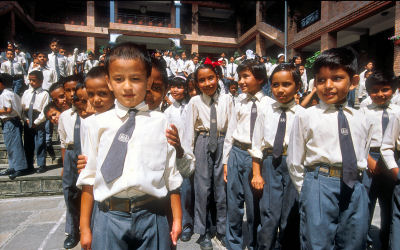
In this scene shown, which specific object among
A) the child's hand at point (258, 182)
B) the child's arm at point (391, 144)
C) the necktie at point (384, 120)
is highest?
the necktie at point (384, 120)

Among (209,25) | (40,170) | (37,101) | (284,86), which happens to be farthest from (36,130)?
(209,25)

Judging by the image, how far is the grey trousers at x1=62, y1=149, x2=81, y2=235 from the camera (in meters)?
2.85

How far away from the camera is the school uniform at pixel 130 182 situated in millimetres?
1343

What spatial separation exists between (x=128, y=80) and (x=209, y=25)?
23464 mm

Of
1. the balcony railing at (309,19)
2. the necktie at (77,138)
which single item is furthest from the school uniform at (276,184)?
the balcony railing at (309,19)

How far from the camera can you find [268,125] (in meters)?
2.47

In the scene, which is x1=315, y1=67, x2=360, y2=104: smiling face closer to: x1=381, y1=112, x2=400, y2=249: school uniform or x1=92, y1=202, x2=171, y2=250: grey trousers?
x1=381, y1=112, x2=400, y2=249: school uniform

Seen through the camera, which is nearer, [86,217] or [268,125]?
[86,217]

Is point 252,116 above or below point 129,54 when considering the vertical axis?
below

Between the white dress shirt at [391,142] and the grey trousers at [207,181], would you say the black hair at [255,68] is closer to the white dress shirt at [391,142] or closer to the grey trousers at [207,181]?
the grey trousers at [207,181]

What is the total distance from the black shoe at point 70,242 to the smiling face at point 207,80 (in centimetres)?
220

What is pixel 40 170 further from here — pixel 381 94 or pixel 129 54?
pixel 381 94

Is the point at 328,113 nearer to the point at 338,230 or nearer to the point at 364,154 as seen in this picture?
the point at 364,154

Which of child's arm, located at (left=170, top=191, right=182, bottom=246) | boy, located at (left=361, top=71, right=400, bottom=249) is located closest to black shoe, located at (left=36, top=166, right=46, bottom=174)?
child's arm, located at (left=170, top=191, right=182, bottom=246)
